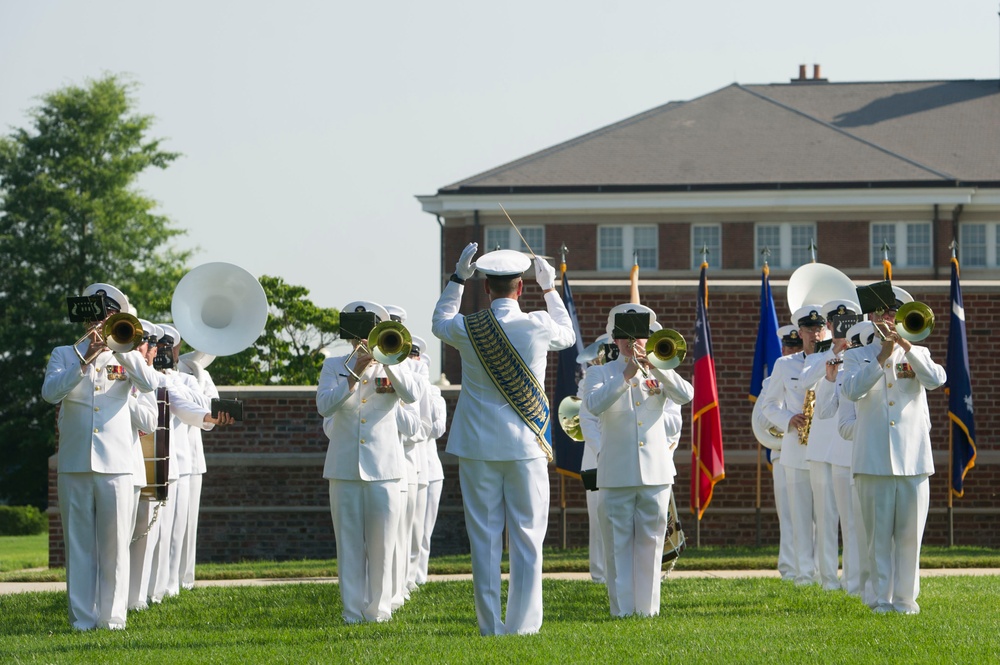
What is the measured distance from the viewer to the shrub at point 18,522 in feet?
102

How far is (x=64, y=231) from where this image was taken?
151 feet

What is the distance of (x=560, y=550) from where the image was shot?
18531 mm

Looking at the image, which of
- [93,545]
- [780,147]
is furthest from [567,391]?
[780,147]

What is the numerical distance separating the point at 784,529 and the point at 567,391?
13.9 feet

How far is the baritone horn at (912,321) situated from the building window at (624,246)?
2782 cm

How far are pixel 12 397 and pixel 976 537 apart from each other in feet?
105

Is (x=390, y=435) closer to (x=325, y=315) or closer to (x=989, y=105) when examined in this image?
(x=325, y=315)

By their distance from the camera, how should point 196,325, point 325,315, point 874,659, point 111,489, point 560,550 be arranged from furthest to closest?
1. point 325,315
2. point 560,550
3. point 196,325
4. point 111,489
5. point 874,659

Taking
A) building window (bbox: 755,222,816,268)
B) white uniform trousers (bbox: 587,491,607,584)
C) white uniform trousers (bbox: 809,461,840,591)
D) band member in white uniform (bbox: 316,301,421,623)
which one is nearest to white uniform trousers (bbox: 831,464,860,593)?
white uniform trousers (bbox: 809,461,840,591)

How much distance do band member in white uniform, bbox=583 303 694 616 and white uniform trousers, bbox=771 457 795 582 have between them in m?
3.16

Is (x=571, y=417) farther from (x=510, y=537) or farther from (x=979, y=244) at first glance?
(x=979, y=244)

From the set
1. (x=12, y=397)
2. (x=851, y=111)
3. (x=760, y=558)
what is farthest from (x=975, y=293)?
(x=12, y=397)

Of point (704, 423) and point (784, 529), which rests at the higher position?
point (704, 423)

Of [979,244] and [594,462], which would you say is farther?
[979,244]
